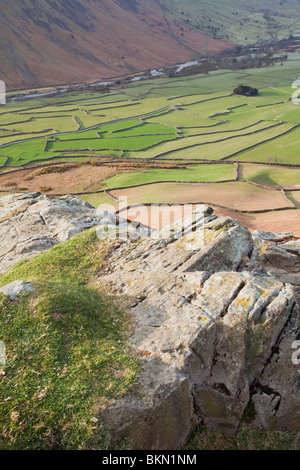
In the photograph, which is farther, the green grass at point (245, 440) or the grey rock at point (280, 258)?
the grey rock at point (280, 258)

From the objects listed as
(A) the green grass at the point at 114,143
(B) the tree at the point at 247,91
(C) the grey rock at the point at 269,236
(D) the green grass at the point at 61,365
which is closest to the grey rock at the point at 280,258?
(C) the grey rock at the point at 269,236

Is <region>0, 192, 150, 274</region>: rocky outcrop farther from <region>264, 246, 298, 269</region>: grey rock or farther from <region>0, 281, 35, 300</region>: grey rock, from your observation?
<region>264, 246, 298, 269</region>: grey rock

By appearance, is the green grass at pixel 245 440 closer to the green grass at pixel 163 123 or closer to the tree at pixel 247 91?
the green grass at pixel 163 123

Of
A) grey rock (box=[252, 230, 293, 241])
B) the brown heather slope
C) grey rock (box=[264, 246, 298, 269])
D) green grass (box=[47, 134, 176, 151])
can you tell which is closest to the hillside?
the brown heather slope

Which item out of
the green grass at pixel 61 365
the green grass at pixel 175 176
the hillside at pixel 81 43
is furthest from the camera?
the hillside at pixel 81 43

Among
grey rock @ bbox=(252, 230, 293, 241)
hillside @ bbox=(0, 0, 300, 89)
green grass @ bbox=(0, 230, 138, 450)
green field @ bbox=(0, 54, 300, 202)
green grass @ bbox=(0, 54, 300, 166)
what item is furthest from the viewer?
hillside @ bbox=(0, 0, 300, 89)

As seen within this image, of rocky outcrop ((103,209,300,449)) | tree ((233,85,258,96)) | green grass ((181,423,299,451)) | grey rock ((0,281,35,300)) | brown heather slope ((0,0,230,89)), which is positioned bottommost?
green grass ((181,423,299,451))

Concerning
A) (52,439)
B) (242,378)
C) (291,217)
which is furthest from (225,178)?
(52,439)
